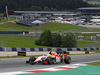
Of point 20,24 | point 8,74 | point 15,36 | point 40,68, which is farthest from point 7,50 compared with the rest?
point 20,24

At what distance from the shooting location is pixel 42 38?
223 feet

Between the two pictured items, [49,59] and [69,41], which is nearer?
[49,59]

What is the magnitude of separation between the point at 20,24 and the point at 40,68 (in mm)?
106811

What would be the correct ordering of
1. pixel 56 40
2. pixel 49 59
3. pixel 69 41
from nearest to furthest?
pixel 49 59 → pixel 69 41 → pixel 56 40

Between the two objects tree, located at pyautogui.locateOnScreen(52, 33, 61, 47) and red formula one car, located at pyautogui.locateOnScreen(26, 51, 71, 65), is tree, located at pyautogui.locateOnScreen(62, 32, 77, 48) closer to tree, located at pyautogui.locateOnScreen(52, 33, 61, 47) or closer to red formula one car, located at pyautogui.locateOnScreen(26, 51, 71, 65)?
tree, located at pyautogui.locateOnScreen(52, 33, 61, 47)

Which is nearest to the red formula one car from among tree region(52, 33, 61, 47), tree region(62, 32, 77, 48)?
tree region(62, 32, 77, 48)

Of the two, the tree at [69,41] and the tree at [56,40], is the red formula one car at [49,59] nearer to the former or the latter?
the tree at [69,41]

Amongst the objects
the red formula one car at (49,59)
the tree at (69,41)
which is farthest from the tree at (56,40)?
the red formula one car at (49,59)

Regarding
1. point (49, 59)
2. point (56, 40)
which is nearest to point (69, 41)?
point (56, 40)

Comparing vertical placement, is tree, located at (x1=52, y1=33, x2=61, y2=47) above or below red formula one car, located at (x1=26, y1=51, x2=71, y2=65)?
below

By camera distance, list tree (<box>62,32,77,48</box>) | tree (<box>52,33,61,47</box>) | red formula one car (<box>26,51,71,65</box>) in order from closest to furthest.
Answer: red formula one car (<box>26,51,71,65</box>) < tree (<box>62,32,77,48</box>) < tree (<box>52,33,61,47</box>)

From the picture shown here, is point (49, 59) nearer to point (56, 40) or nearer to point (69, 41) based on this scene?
point (69, 41)

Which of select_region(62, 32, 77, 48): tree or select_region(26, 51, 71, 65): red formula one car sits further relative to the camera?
select_region(62, 32, 77, 48): tree

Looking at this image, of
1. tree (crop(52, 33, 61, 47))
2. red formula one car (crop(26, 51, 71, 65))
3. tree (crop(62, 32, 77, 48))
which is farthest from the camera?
tree (crop(52, 33, 61, 47))
